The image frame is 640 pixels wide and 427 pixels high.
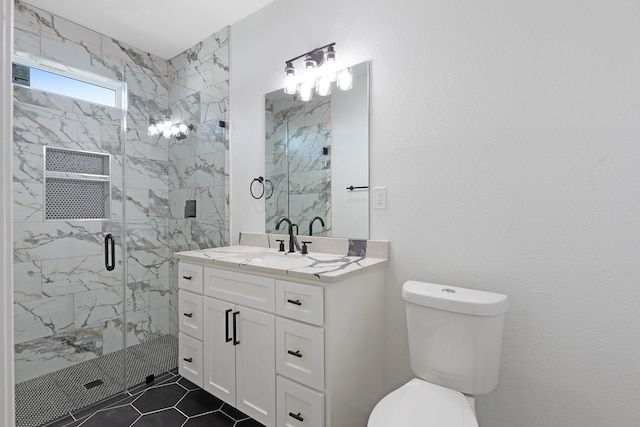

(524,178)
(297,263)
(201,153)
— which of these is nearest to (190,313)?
(297,263)

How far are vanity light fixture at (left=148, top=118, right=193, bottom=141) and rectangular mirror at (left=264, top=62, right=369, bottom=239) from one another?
99 centimetres

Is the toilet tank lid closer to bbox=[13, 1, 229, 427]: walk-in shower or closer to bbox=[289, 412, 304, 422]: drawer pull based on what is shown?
bbox=[289, 412, 304, 422]: drawer pull

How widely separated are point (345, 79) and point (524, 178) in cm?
110

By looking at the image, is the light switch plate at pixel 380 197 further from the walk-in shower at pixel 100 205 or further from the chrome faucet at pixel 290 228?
the walk-in shower at pixel 100 205

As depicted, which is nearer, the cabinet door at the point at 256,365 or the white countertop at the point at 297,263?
the white countertop at the point at 297,263

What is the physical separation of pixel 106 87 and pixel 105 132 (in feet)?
1.50

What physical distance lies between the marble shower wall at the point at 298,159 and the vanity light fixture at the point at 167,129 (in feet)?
3.26

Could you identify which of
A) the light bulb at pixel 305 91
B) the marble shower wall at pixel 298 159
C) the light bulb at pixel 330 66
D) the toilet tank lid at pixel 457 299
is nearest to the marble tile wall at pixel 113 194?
the marble shower wall at pixel 298 159

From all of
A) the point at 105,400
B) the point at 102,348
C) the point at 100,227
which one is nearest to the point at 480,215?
the point at 105,400

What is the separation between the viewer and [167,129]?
2.90 meters

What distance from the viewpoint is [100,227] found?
2391mm

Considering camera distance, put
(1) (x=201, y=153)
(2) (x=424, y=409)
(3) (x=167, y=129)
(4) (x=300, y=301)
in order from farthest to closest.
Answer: (3) (x=167, y=129) < (1) (x=201, y=153) < (4) (x=300, y=301) < (2) (x=424, y=409)

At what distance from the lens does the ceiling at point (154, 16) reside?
226cm

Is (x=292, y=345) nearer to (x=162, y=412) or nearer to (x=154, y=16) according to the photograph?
(x=162, y=412)
